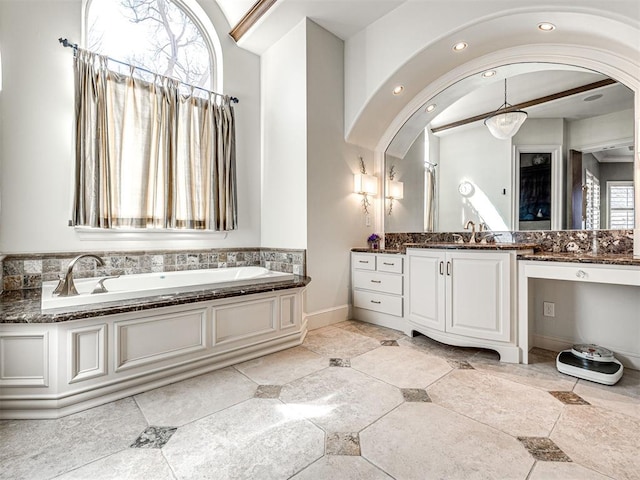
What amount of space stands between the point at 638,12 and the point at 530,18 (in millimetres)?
618

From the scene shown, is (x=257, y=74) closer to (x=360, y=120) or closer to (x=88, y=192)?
(x=360, y=120)

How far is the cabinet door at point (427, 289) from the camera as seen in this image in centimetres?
255

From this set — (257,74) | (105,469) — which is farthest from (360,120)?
(105,469)

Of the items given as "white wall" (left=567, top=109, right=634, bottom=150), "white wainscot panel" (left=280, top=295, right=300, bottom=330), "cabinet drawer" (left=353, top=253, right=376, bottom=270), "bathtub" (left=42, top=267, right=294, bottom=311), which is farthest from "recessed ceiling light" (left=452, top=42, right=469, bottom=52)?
"white wainscot panel" (left=280, top=295, right=300, bottom=330)

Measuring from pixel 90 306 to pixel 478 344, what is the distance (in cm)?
267

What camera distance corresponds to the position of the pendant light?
9.10 feet

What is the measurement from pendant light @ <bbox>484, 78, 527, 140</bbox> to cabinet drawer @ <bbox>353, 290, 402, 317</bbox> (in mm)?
1862

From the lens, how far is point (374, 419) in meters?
1.54

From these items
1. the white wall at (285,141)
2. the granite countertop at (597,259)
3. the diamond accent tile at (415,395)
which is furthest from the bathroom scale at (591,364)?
the white wall at (285,141)

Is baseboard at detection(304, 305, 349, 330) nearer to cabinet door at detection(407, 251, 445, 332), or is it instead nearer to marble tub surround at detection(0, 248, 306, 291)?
marble tub surround at detection(0, 248, 306, 291)

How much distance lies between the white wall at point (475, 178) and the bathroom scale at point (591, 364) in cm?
116

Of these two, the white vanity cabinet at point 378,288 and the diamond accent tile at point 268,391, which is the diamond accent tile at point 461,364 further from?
the diamond accent tile at point 268,391

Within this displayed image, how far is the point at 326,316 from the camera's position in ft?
10.4

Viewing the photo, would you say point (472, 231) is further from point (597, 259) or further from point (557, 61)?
point (557, 61)
